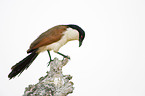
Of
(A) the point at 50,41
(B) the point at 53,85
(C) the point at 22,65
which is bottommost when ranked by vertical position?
(B) the point at 53,85

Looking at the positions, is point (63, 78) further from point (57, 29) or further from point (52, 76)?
point (57, 29)

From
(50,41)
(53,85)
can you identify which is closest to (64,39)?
(50,41)

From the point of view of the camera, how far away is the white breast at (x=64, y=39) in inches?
188

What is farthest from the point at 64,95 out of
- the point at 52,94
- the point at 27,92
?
the point at 27,92

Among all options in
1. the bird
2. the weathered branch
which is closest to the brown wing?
the bird

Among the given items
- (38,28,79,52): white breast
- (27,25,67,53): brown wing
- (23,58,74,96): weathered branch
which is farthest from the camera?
(38,28,79,52): white breast

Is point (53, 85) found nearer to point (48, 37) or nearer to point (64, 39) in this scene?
point (48, 37)

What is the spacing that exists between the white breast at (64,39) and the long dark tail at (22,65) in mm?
272

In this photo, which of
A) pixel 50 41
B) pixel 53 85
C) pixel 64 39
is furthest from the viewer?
pixel 64 39

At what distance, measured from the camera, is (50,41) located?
4672mm

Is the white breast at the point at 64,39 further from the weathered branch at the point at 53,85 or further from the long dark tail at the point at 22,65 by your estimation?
the weathered branch at the point at 53,85

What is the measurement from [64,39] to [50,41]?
39cm

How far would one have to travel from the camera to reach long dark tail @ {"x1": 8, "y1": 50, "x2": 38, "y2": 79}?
424 centimetres

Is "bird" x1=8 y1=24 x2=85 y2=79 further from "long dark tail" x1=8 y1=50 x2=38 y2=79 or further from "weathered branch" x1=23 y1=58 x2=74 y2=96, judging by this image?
"weathered branch" x1=23 y1=58 x2=74 y2=96
